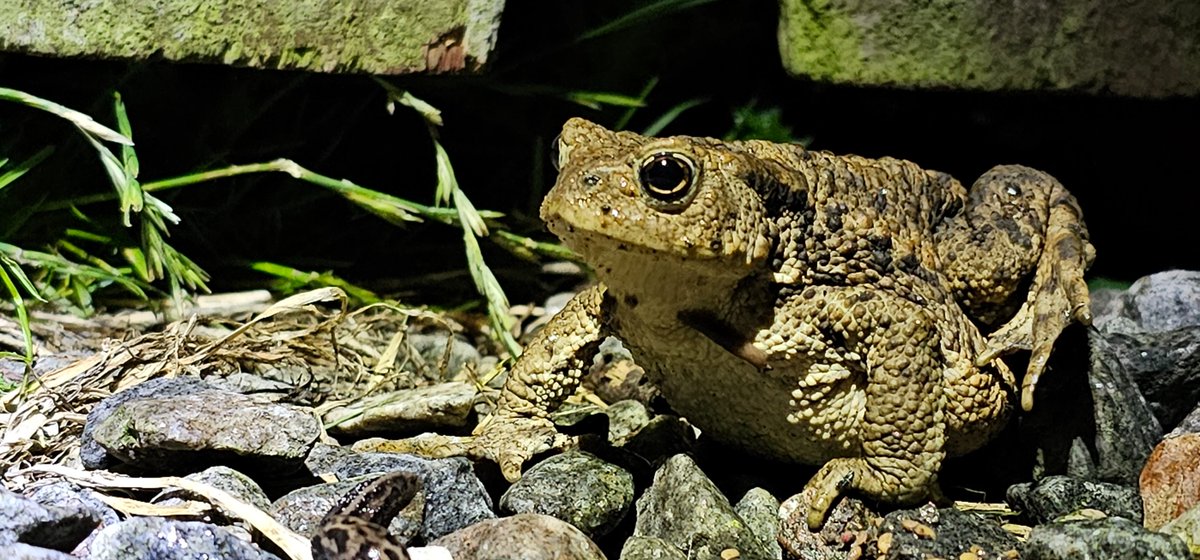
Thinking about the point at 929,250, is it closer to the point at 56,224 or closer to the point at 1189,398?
the point at 1189,398

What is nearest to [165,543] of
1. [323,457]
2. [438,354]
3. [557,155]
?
[323,457]

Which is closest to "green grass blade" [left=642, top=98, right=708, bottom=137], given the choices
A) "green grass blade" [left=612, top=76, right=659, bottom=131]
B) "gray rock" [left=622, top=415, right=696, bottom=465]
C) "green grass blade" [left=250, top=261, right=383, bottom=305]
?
"green grass blade" [left=612, top=76, right=659, bottom=131]

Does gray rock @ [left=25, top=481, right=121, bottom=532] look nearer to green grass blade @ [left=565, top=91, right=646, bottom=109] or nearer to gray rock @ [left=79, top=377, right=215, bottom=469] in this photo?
gray rock @ [left=79, top=377, right=215, bottom=469]

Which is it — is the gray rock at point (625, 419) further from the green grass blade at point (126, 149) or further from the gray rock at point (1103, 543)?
the green grass blade at point (126, 149)

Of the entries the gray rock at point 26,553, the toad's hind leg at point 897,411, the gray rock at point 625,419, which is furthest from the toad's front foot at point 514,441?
the gray rock at point 26,553

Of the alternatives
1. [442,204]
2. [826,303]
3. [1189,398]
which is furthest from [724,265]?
[442,204]

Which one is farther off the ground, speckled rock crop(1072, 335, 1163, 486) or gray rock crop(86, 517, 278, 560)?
speckled rock crop(1072, 335, 1163, 486)
